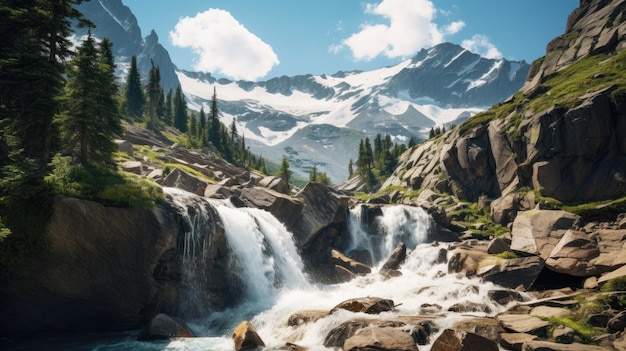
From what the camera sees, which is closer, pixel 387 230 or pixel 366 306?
pixel 366 306

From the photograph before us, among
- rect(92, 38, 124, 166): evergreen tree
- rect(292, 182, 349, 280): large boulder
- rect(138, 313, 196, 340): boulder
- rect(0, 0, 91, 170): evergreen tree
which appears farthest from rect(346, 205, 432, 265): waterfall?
rect(0, 0, 91, 170): evergreen tree

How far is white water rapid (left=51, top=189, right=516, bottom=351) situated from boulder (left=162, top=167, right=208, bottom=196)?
292 inches

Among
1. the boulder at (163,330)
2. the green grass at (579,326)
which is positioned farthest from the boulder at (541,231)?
the boulder at (163,330)

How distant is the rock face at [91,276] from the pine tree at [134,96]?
316ft

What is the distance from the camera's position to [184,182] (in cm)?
4756

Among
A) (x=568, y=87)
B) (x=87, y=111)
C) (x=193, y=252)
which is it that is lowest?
(x=193, y=252)

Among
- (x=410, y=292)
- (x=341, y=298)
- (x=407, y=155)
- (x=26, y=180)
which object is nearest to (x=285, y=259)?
(x=341, y=298)

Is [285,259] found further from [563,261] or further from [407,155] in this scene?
[407,155]

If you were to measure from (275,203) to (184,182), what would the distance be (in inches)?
481

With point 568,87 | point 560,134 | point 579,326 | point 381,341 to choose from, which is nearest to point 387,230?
point 560,134

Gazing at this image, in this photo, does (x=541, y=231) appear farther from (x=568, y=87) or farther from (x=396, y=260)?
(x=568, y=87)

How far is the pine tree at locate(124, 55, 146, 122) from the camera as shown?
368 feet

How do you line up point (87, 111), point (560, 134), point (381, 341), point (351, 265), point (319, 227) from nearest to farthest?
1. point (381, 341)
2. point (87, 111)
3. point (351, 265)
4. point (319, 227)
5. point (560, 134)

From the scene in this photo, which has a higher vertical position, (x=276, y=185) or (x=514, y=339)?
(x=276, y=185)
